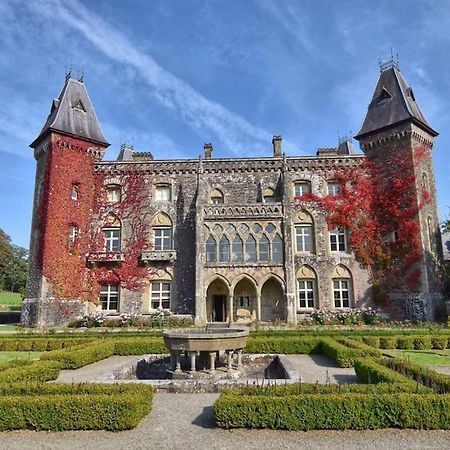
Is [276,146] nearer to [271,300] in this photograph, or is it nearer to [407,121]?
[407,121]

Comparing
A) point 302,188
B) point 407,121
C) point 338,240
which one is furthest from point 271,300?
point 407,121

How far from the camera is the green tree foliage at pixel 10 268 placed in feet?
212

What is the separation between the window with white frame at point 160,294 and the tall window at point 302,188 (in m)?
11.4

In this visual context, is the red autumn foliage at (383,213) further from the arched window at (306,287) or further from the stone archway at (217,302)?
the stone archway at (217,302)

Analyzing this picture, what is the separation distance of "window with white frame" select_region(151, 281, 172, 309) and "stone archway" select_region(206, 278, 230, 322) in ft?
9.34

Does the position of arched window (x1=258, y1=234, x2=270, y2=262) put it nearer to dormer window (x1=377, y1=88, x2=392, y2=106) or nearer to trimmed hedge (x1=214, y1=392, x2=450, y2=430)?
dormer window (x1=377, y1=88, x2=392, y2=106)

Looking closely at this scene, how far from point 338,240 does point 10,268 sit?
206 ft

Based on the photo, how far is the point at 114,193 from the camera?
3056cm

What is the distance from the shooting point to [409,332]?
1939 centimetres

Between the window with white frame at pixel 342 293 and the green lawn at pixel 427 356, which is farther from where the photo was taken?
the window with white frame at pixel 342 293

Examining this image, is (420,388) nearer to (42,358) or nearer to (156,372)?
(156,372)

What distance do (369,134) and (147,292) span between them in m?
19.6

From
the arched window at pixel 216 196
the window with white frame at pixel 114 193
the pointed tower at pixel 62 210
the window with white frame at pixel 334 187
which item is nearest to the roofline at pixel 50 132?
the pointed tower at pixel 62 210

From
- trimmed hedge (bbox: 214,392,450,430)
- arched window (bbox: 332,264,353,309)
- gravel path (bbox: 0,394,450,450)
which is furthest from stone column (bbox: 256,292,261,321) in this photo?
trimmed hedge (bbox: 214,392,450,430)
